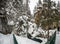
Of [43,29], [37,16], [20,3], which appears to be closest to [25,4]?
[20,3]

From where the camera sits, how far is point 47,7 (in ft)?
7.55

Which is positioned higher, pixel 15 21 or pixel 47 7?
pixel 47 7

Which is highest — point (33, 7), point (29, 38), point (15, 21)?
point (33, 7)

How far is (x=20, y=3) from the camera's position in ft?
7.89

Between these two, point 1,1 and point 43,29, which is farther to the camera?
point 1,1

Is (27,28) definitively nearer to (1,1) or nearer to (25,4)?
(25,4)

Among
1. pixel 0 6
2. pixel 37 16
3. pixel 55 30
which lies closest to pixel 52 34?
pixel 55 30

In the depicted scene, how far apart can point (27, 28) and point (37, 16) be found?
0.71 ft

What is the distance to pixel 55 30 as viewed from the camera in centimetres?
227

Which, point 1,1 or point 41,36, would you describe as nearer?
point 41,36

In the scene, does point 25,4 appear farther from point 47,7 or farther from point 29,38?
point 29,38

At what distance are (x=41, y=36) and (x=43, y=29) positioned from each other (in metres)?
0.10

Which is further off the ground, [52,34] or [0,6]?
[0,6]

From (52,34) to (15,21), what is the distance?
551 millimetres
